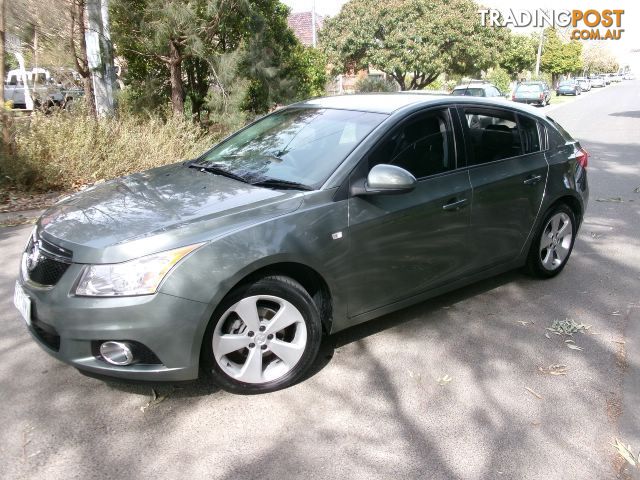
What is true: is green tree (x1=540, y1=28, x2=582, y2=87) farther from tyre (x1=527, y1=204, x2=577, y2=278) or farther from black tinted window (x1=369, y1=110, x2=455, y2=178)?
black tinted window (x1=369, y1=110, x2=455, y2=178)

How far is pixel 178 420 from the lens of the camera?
2.97 m

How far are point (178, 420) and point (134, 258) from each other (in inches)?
35.4

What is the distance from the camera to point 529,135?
15.3ft

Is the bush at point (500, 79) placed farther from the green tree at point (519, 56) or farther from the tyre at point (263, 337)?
the tyre at point (263, 337)

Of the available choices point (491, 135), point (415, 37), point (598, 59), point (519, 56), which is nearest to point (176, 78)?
point (491, 135)

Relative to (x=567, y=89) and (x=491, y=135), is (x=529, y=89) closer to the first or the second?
(x=567, y=89)

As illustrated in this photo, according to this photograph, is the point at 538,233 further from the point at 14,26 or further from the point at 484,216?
the point at 14,26

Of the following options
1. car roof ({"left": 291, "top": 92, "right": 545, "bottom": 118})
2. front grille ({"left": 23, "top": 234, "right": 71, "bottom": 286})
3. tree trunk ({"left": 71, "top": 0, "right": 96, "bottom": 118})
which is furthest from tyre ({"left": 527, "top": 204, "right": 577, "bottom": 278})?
tree trunk ({"left": 71, "top": 0, "right": 96, "bottom": 118})

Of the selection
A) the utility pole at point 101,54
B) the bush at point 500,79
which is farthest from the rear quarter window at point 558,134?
the bush at point 500,79

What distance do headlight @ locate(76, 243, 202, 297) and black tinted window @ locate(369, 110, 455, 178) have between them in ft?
4.86

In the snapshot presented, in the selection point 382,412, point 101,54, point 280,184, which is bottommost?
point 382,412

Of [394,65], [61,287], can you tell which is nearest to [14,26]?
[61,287]

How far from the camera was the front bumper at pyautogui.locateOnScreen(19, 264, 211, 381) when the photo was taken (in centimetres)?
273

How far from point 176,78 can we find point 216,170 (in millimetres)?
8594
